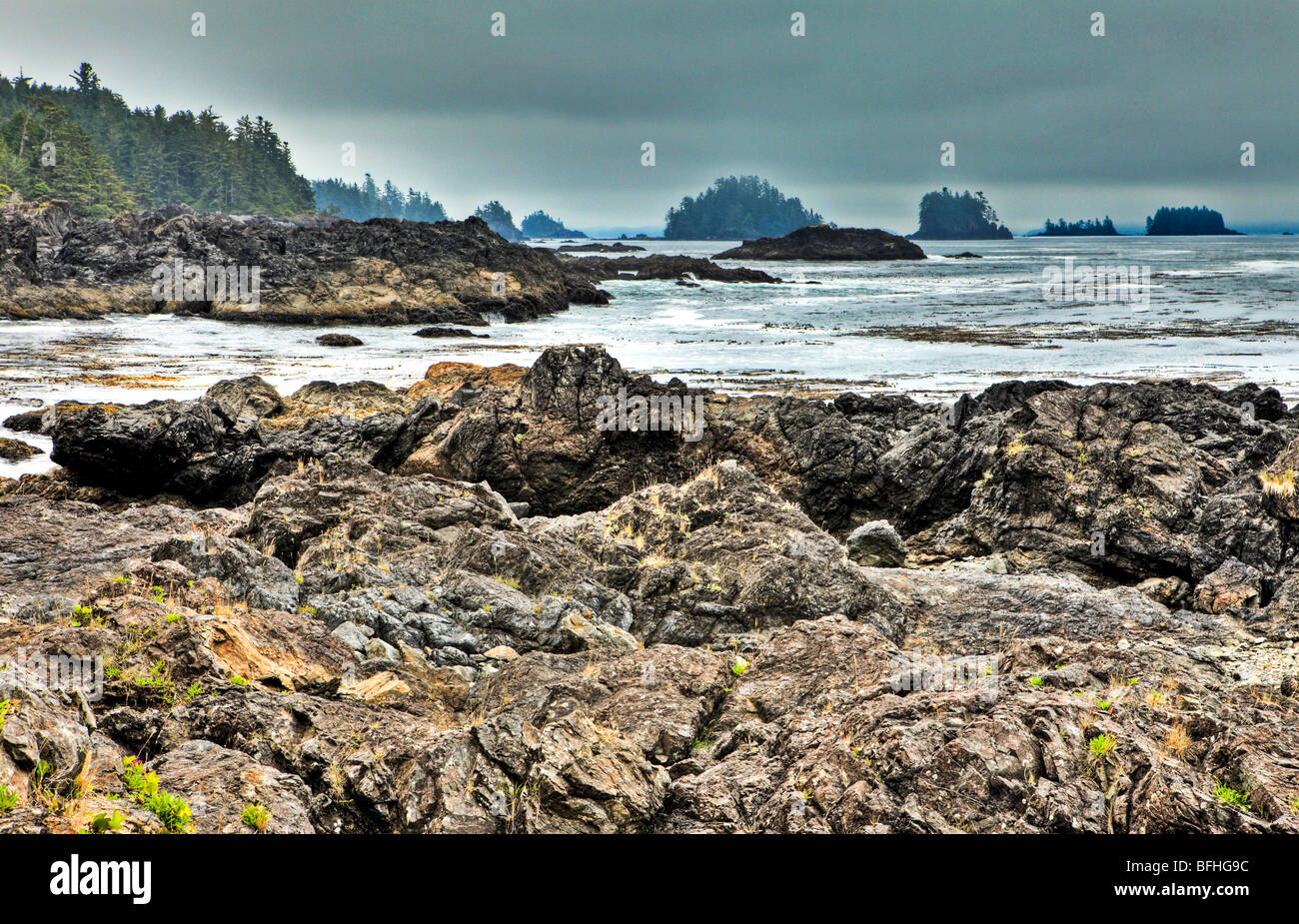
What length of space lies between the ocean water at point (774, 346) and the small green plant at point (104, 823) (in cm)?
1807

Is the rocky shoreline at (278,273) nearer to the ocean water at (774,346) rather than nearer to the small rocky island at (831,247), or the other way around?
the ocean water at (774,346)

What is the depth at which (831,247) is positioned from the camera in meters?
170

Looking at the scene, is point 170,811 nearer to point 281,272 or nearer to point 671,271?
point 281,272

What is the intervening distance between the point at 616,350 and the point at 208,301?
33981 millimetres

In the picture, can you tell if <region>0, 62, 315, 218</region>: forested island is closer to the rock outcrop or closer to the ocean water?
the rock outcrop

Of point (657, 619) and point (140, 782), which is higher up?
point (140, 782)

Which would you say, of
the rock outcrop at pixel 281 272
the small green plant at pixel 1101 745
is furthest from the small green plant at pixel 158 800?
the rock outcrop at pixel 281 272

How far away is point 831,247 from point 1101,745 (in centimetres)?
17340

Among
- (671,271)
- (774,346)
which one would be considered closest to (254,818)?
(774,346)

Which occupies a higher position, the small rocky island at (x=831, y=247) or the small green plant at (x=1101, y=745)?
the small rocky island at (x=831, y=247)

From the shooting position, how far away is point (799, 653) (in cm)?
822

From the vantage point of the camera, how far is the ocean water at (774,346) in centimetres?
3438
